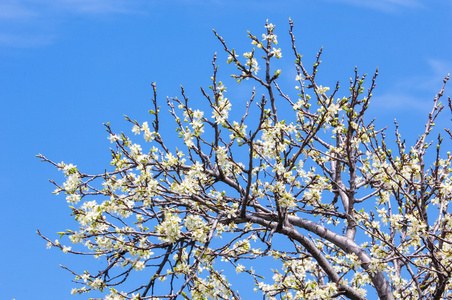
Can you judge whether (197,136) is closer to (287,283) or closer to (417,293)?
(287,283)

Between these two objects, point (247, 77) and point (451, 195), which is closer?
point (247, 77)

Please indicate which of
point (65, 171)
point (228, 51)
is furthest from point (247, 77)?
point (65, 171)

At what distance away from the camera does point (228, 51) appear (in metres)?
6.70

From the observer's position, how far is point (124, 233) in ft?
21.3

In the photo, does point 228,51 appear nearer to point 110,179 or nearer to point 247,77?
point 247,77

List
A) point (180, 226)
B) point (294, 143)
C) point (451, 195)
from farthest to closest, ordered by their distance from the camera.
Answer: point (294, 143) < point (451, 195) < point (180, 226)

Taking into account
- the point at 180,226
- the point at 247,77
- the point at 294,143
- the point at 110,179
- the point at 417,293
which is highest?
the point at 294,143

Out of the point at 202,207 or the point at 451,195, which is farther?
the point at 451,195

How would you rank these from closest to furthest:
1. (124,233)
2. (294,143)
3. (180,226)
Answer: (180,226) → (124,233) → (294,143)

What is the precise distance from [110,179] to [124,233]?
2.51 ft

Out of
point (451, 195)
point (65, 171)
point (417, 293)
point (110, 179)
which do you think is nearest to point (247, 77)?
point (110, 179)

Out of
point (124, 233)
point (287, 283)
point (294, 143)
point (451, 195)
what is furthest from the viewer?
point (294, 143)

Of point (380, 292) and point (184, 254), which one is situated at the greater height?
point (184, 254)

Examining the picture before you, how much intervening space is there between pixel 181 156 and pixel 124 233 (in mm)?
1288
